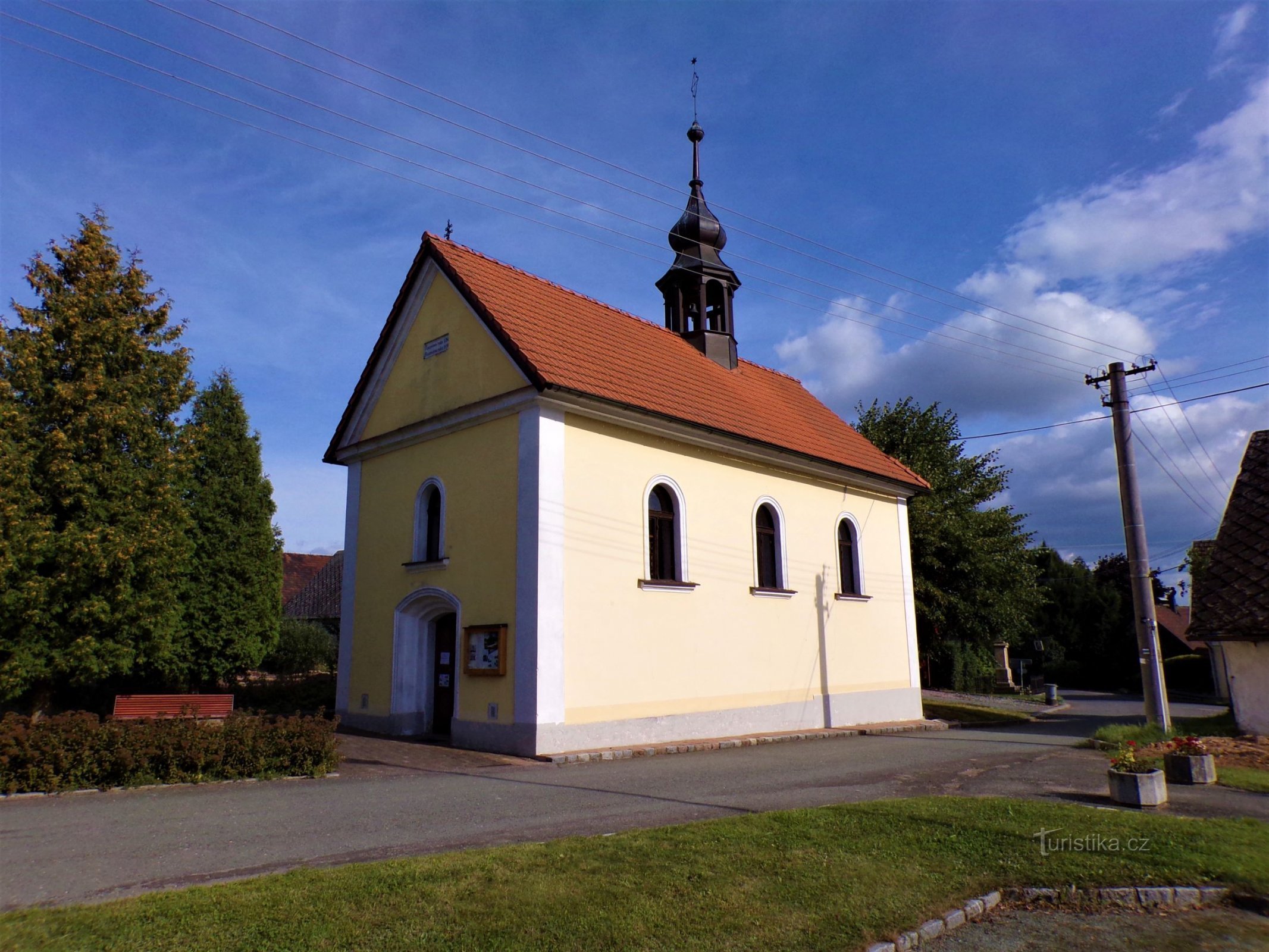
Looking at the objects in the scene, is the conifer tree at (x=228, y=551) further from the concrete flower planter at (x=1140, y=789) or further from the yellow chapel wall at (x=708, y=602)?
the concrete flower planter at (x=1140, y=789)

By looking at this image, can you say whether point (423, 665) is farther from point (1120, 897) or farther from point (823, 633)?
point (1120, 897)

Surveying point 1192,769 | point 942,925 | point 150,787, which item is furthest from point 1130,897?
point 150,787

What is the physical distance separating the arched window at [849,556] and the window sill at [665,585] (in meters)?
6.29

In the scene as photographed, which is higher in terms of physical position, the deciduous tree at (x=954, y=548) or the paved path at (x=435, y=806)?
the deciduous tree at (x=954, y=548)

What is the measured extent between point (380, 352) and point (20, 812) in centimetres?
1147

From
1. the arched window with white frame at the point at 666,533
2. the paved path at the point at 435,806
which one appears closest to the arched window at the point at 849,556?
the arched window with white frame at the point at 666,533

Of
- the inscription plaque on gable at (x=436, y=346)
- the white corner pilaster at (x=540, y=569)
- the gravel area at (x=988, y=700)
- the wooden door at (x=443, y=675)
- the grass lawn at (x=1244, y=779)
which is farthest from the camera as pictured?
the gravel area at (x=988, y=700)

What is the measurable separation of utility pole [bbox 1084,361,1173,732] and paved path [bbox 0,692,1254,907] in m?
1.93

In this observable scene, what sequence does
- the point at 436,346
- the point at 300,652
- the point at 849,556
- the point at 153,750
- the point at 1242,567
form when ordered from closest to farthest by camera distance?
the point at 153,750
the point at 1242,567
the point at 436,346
the point at 849,556
the point at 300,652

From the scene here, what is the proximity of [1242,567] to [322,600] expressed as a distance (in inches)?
1244

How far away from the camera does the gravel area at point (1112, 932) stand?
17.2 feet

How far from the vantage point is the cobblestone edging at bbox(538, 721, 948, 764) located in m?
13.2

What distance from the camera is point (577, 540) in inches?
571

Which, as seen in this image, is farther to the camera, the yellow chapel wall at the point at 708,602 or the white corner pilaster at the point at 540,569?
the yellow chapel wall at the point at 708,602
